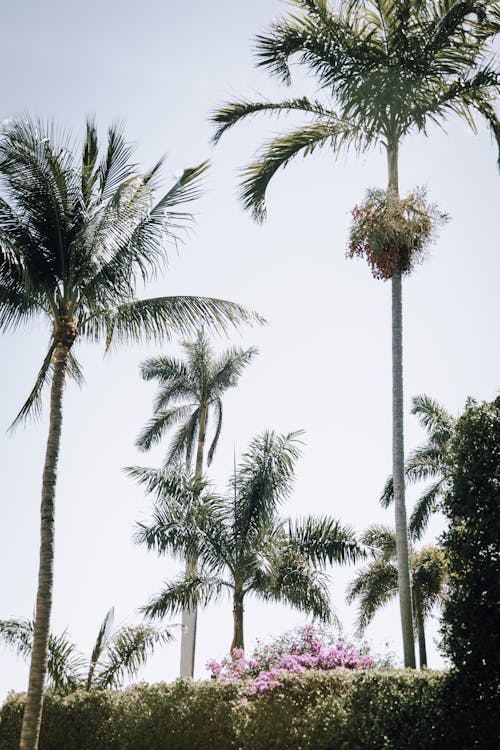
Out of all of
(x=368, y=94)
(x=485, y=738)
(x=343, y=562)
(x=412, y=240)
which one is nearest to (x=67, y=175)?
(x=368, y=94)

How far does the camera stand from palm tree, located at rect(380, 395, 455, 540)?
26062mm

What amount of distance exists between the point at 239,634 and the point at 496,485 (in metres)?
9.68

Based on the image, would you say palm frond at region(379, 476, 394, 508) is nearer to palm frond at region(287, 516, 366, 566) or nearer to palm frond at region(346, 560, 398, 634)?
palm frond at region(346, 560, 398, 634)

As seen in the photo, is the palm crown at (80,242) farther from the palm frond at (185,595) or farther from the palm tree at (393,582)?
the palm tree at (393,582)

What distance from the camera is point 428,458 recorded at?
26781 millimetres

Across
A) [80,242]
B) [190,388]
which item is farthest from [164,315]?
[190,388]

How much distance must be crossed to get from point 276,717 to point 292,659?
366cm

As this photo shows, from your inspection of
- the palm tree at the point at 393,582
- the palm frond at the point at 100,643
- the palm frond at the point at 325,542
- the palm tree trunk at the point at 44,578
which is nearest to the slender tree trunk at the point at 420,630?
the palm tree at the point at 393,582

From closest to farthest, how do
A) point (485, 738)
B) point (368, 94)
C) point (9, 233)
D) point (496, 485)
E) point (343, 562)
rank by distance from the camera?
Result: point (485, 738)
point (496, 485)
point (9, 233)
point (368, 94)
point (343, 562)

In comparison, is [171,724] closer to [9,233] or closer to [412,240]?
[9,233]

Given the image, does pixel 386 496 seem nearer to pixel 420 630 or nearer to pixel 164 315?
pixel 420 630

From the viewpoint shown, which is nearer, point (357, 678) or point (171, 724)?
point (357, 678)

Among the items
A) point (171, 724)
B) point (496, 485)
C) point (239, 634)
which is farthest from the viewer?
point (239, 634)

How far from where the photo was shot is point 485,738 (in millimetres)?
7344
